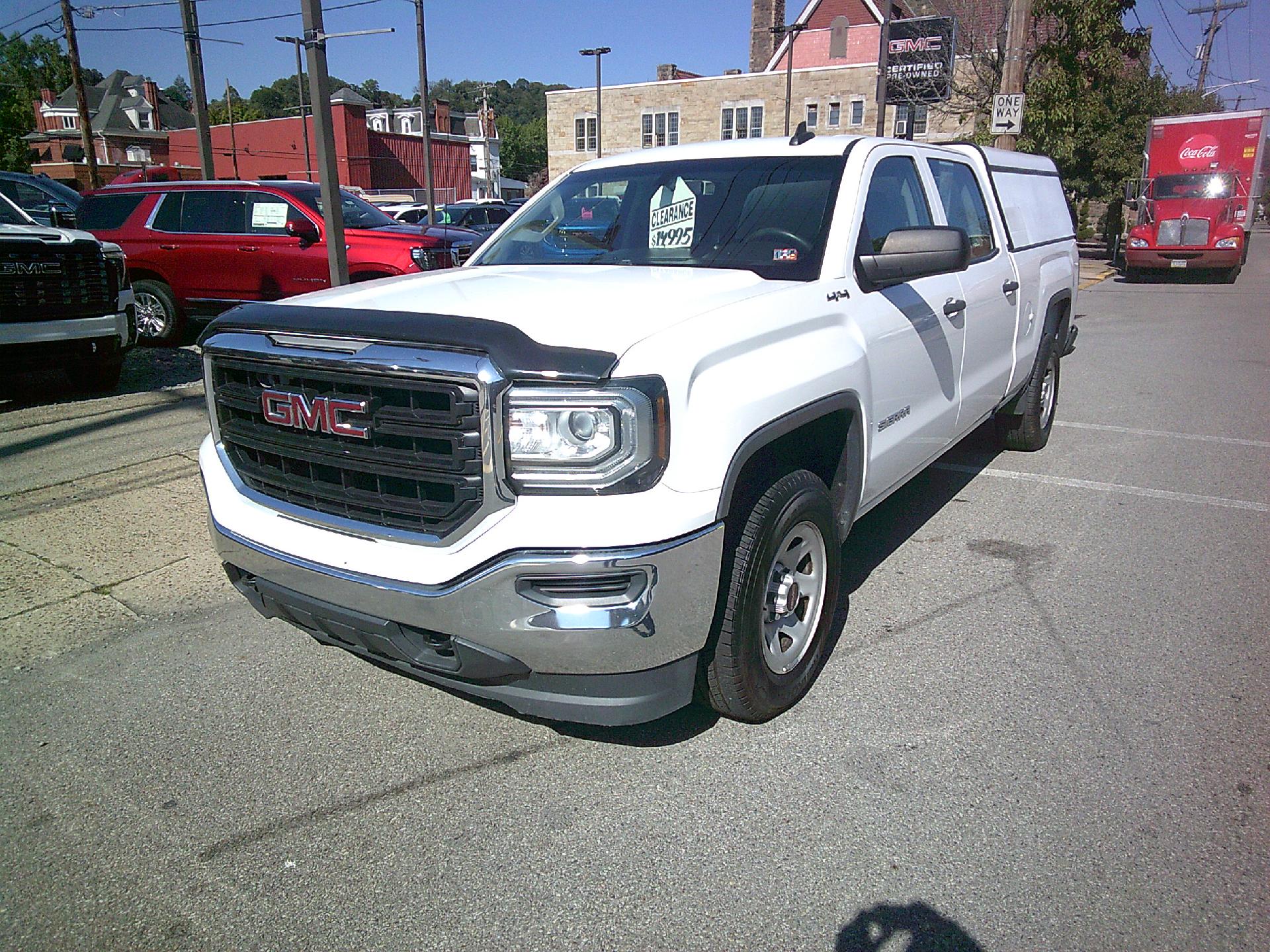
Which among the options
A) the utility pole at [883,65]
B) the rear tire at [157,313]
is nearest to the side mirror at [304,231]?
the rear tire at [157,313]

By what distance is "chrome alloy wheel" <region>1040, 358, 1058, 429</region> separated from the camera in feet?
21.7

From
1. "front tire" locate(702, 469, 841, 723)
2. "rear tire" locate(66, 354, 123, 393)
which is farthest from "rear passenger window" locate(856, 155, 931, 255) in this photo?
"rear tire" locate(66, 354, 123, 393)

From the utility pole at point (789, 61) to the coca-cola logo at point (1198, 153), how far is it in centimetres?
1602

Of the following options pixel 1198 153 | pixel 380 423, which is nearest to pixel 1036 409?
pixel 380 423

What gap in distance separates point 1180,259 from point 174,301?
2071 cm

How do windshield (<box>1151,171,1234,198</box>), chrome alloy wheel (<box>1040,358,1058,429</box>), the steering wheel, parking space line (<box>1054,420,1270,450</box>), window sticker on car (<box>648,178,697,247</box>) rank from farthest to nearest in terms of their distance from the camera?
windshield (<box>1151,171,1234,198</box>), parking space line (<box>1054,420,1270,450</box>), chrome alloy wheel (<box>1040,358,1058,429</box>), window sticker on car (<box>648,178,697,247</box>), the steering wheel

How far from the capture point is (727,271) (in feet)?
11.5

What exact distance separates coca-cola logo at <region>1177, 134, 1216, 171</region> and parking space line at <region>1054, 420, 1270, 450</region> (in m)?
18.5

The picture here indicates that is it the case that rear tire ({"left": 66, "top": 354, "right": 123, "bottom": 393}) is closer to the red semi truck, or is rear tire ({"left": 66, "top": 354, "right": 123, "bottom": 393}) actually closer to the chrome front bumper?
the chrome front bumper

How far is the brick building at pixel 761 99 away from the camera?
173 feet

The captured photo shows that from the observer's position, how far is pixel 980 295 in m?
4.80

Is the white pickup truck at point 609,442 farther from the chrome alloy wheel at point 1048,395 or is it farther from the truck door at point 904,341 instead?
the chrome alloy wheel at point 1048,395

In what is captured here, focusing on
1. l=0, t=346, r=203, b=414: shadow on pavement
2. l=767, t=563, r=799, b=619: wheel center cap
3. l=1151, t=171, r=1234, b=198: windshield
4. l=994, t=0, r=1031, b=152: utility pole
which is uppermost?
l=994, t=0, r=1031, b=152: utility pole

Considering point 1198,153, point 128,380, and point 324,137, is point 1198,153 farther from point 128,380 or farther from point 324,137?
point 128,380
